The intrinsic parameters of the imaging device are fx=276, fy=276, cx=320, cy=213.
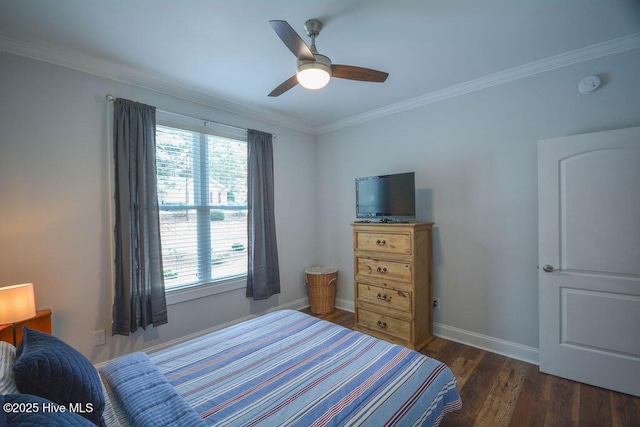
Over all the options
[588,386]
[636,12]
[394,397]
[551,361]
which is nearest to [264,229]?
[394,397]

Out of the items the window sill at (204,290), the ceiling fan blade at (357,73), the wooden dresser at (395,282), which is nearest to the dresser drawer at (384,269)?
the wooden dresser at (395,282)

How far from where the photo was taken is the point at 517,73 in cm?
247

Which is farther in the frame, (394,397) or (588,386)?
(588,386)

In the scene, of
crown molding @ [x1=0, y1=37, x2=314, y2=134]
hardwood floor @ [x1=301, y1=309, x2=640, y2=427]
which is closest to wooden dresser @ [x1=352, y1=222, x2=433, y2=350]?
hardwood floor @ [x1=301, y1=309, x2=640, y2=427]

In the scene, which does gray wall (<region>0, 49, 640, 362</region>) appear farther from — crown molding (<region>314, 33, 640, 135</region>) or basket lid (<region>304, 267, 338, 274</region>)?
basket lid (<region>304, 267, 338, 274</region>)

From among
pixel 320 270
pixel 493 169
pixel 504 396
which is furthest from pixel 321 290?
pixel 493 169

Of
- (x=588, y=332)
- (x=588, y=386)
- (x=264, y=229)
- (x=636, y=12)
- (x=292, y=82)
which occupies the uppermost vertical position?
(x=636, y=12)

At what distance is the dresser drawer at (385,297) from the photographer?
2.70 m

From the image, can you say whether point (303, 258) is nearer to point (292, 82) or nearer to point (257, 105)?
point (257, 105)

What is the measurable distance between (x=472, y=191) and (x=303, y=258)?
7.60 feet

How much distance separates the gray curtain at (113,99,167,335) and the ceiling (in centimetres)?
43

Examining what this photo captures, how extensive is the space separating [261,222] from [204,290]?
0.97 meters

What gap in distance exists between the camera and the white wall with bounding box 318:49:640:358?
7.29ft

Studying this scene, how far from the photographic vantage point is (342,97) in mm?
3031
